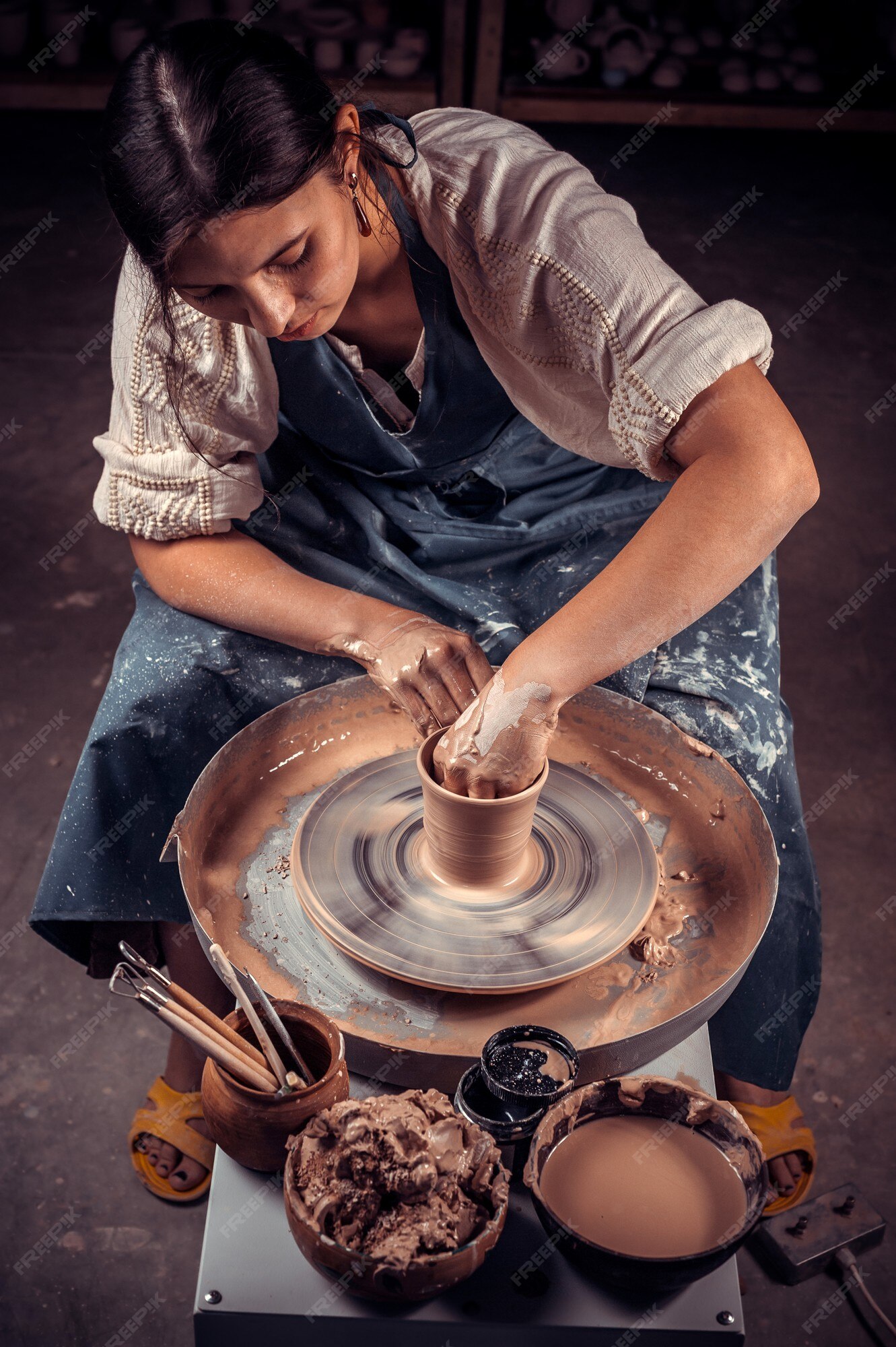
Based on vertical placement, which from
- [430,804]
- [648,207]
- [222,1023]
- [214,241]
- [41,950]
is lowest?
[41,950]

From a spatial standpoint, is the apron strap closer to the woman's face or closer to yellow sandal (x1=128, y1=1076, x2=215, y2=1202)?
the woman's face

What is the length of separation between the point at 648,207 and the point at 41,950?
434 cm

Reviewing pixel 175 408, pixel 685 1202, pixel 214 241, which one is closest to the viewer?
pixel 685 1202

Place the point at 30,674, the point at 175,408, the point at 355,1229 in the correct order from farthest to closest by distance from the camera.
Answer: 1. the point at 30,674
2. the point at 175,408
3. the point at 355,1229

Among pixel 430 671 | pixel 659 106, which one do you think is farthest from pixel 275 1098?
pixel 659 106

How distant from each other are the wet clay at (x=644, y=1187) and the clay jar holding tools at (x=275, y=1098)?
0.87ft

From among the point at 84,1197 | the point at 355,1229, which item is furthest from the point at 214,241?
the point at 84,1197

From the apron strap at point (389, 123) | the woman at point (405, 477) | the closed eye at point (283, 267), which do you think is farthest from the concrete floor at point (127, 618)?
the apron strap at point (389, 123)

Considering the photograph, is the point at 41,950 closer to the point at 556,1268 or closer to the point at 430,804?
the point at 430,804

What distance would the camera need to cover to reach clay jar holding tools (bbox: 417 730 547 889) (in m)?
1.52

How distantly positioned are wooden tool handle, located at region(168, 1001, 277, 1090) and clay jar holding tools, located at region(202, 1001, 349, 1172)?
0.9 inches

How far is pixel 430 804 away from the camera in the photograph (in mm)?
1576

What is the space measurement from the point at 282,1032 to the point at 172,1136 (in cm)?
97

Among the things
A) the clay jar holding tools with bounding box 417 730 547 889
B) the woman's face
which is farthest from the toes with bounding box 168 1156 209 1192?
the woman's face
